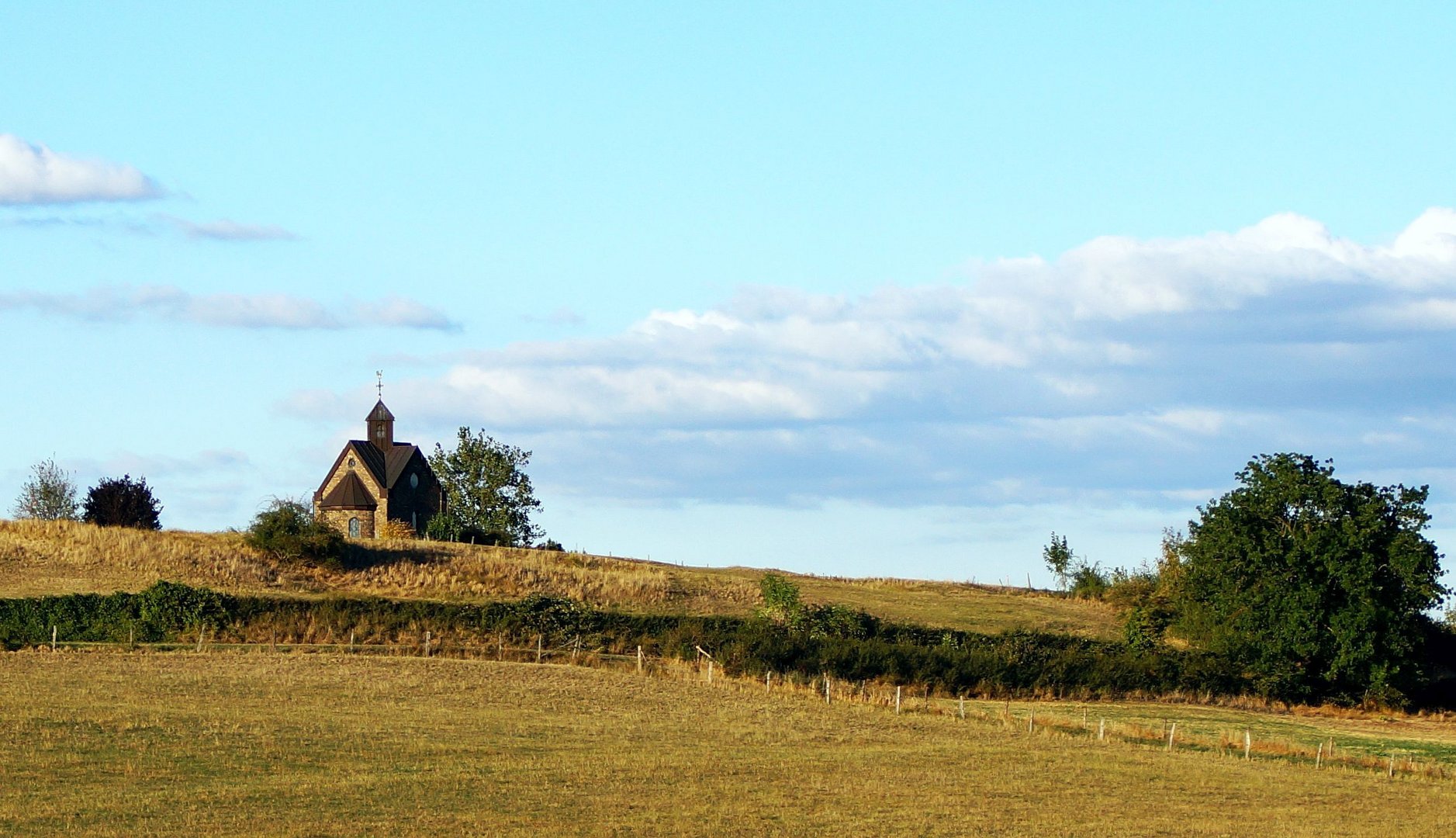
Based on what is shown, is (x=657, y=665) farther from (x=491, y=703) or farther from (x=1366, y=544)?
(x=1366, y=544)

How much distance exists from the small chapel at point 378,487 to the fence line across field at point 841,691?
47952 mm

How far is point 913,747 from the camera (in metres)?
42.2

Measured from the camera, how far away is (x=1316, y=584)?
229ft

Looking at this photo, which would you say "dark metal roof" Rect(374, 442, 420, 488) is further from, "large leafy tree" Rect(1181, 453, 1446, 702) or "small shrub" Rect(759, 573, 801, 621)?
"large leafy tree" Rect(1181, 453, 1446, 702)

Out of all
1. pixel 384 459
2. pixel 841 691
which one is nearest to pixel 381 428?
pixel 384 459

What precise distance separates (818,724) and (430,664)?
16163 mm

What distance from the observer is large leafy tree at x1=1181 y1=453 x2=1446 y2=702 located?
68562 millimetres

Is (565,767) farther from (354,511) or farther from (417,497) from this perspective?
(417,497)

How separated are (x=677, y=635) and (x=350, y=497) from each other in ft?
175

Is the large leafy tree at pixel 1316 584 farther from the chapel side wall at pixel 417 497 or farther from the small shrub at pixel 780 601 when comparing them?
the chapel side wall at pixel 417 497

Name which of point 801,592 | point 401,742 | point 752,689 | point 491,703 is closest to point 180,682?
point 491,703

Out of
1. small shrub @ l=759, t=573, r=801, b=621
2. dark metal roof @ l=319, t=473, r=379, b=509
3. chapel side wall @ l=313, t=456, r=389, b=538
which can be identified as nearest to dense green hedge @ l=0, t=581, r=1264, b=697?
small shrub @ l=759, t=573, r=801, b=621

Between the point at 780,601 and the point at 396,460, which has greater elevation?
the point at 396,460

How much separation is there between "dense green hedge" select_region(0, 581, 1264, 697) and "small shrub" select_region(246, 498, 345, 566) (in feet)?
54.4
